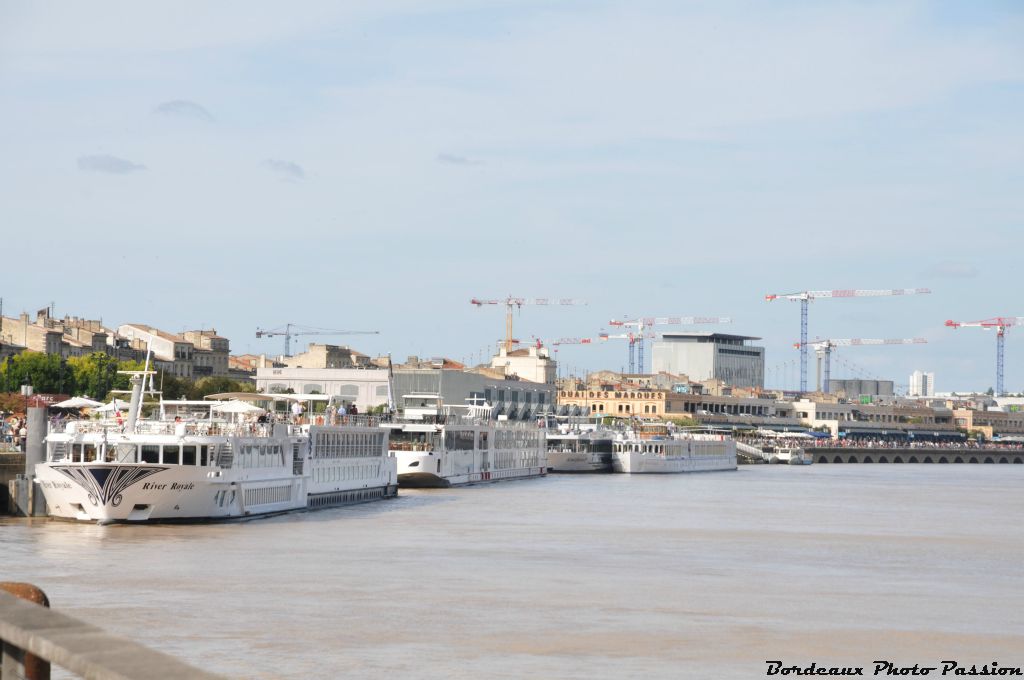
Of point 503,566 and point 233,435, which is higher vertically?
point 233,435

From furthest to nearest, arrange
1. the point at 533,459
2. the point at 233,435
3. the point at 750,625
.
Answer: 1. the point at 533,459
2. the point at 233,435
3. the point at 750,625

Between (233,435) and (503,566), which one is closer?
(503,566)

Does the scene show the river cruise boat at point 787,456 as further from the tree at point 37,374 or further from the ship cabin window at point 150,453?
the ship cabin window at point 150,453

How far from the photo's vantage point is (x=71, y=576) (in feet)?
114

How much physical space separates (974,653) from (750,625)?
4.24 metres

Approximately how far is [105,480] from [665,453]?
8414 cm

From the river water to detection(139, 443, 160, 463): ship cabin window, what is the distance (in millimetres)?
2583

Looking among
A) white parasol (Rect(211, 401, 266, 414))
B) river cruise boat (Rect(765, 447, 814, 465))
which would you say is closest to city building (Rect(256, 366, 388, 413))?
river cruise boat (Rect(765, 447, 814, 465))

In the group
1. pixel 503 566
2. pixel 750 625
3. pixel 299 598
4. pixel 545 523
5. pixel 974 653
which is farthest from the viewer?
pixel 545 523

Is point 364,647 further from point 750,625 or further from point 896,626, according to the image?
point 896,626

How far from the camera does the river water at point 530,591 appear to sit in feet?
85.5

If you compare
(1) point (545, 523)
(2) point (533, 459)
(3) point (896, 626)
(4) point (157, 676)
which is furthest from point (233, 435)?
(2) point (533, 459)

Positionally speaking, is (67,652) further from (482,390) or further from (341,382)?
(482,390)

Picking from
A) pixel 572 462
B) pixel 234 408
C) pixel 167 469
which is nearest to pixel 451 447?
pixel 234 408
